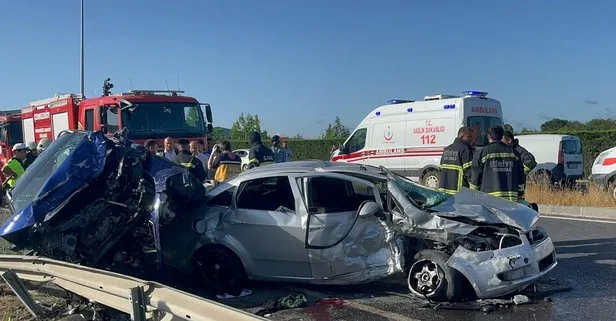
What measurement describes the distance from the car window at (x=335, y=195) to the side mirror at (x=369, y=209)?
0.21 m

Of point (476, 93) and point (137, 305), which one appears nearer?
point (137, 305)

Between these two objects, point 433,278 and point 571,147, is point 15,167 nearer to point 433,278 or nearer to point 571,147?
point 433,278

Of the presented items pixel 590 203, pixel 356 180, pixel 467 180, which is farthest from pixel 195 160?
pixel 590 203

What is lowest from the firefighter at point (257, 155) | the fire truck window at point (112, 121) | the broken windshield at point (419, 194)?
the broken windshield at point (419, 194)

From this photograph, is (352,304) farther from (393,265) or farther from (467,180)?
(467,180)

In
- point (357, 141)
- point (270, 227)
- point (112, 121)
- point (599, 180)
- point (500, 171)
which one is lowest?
point (270, 227)

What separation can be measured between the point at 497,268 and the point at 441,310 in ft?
2.14

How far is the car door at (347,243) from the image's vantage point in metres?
6.20

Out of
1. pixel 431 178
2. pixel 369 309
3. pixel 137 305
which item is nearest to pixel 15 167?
pixel 369 309

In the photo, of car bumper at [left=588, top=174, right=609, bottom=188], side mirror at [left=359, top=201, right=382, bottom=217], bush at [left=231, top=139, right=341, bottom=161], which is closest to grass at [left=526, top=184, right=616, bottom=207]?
car bumper at [left=588, top=174, right=609, bottom=188]

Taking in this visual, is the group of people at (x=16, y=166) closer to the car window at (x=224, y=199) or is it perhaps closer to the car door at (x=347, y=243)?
the car window at (x=224, y=199)

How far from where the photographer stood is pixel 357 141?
17297mm

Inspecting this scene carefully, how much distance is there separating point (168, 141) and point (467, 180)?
202 inches

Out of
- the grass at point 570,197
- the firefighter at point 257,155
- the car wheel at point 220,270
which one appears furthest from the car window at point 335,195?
the grass at point 570,197
